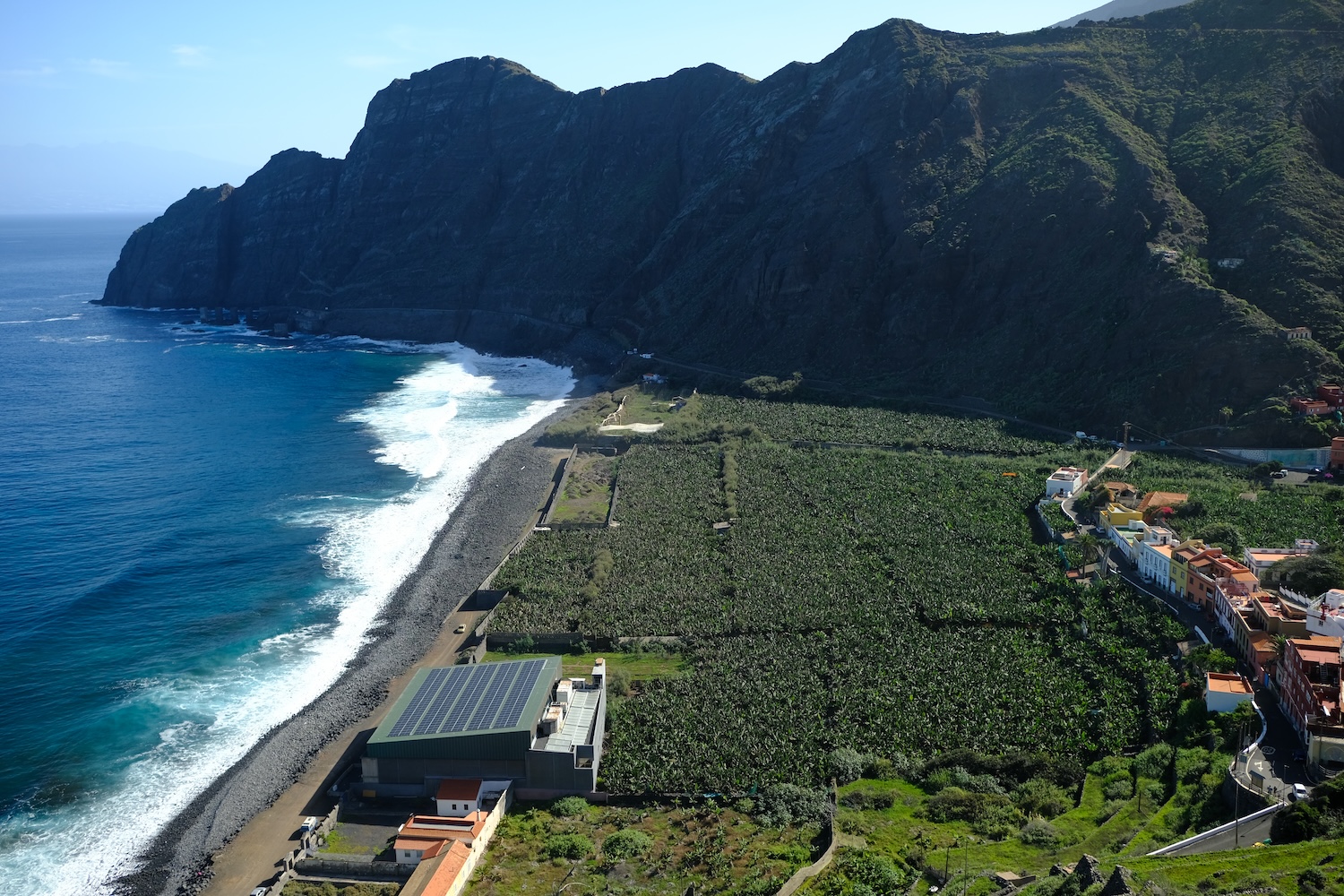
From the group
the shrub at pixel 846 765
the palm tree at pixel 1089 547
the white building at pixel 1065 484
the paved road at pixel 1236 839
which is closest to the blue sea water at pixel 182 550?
the shrub at pixel 846 765

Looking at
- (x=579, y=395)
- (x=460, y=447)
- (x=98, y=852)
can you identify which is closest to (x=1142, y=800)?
(x=98, y=852)

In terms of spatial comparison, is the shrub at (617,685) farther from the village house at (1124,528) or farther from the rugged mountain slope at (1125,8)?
the rugged mountain slope at (1125,8)

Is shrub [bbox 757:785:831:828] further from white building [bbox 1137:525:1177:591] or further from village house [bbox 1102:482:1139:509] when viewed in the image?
village house [bbox 1102:482:1139:509]

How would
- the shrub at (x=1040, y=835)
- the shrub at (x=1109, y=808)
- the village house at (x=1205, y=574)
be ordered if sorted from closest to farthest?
the shrub at (x=1040, y=835)
the shrub at (x=1109, y=808)
the village house at (x=1205, y=574)

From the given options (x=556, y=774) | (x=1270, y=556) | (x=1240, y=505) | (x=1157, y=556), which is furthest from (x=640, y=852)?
(x=1240, y=505)


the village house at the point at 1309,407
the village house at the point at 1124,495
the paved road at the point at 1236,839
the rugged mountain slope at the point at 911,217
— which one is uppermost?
the rugged mountain slope at the point at 911,217

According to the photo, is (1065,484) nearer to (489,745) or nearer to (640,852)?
(640,852)
